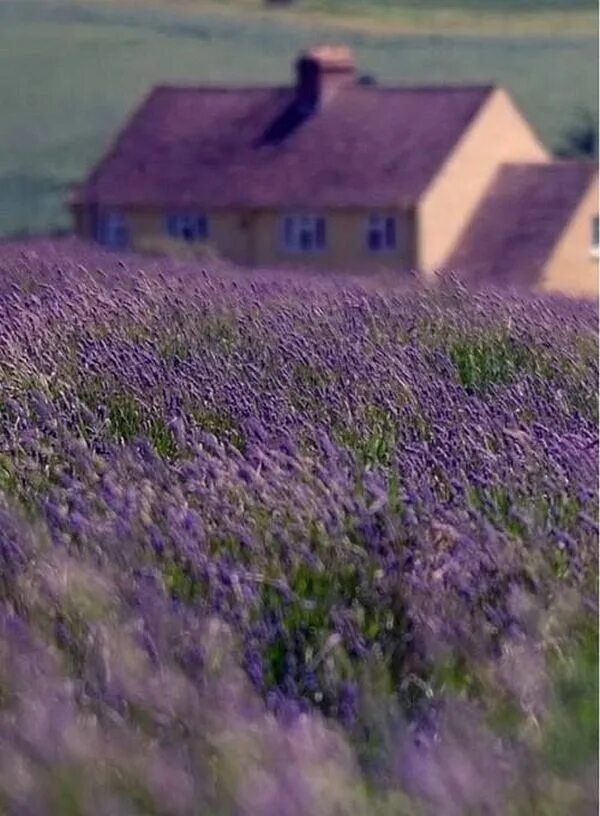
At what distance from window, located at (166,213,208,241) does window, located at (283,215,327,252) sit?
405 millimetres

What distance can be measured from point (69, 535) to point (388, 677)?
0.62 m

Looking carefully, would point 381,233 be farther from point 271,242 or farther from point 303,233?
point 271,242

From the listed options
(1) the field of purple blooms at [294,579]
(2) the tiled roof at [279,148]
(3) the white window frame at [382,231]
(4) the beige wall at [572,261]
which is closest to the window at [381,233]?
(3) the white window frame at [382,231]

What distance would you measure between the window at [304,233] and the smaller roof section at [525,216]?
1.28 meters

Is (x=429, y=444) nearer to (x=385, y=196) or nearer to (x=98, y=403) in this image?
(x=98, y=403)

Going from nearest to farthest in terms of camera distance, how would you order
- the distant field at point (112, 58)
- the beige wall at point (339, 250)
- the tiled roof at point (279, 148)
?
the distant field at point (112, 58)
the tiled roof at point (279, 148)
the beige wall at point (339, 250)

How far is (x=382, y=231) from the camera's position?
9.50 meters

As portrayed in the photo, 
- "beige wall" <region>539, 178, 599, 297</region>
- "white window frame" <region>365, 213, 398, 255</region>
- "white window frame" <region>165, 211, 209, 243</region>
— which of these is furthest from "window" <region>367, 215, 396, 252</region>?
"beige wall" <region>539, 178, 599, 297</region>

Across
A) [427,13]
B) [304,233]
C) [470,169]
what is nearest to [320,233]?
[304,233]

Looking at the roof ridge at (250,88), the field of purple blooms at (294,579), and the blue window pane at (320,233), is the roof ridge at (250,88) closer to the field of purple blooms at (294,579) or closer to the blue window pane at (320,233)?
the blue window pane at (320,233)

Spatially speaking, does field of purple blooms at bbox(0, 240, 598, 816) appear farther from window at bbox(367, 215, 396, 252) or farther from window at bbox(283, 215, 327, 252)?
window at bbox(283, 215, 327, 252)

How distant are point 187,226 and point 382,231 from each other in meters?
0.98

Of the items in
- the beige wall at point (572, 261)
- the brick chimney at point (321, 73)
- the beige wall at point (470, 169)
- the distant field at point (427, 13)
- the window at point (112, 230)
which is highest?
the distant field at point (427, 13)

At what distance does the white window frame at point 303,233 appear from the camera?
9062mm
